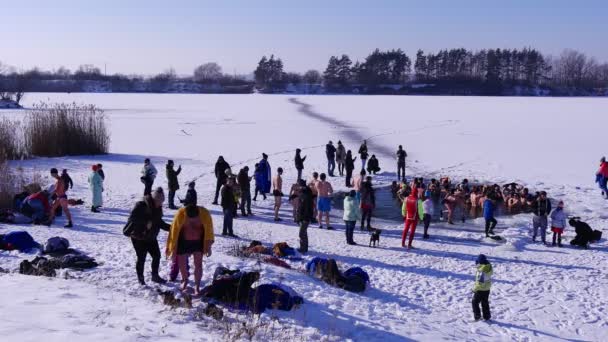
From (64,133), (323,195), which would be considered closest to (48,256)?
(323,195)

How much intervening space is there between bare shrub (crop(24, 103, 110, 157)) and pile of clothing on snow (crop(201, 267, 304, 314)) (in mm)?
19766

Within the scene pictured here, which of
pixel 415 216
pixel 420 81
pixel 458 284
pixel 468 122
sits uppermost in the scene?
pixel 420 81

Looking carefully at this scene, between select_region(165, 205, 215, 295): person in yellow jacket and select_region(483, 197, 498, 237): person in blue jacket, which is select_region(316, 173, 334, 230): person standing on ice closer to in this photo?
select_region(483, 197, 498, 237): person in blue jacket

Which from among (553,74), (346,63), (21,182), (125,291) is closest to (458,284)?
(125,291)

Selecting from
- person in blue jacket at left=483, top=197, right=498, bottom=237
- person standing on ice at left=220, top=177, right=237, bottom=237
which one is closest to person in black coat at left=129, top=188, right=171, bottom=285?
person standing on ice at left=220, top=177, right=237, bottom=237

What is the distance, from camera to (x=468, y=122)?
4500 cm

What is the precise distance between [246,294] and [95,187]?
26.3 ft

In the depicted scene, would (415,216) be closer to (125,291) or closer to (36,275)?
(125,291)

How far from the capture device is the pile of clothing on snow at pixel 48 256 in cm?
888

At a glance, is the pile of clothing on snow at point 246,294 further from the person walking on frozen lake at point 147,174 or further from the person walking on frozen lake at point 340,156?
the person walking on frozen lake at point 340,156

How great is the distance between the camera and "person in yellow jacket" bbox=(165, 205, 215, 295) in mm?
7715

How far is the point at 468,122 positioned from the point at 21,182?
35.8 metres

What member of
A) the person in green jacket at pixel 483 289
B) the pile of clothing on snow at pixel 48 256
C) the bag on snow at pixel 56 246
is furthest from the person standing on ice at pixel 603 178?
the bag on snow at pixel 56 246

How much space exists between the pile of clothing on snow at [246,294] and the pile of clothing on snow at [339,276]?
1.64m
